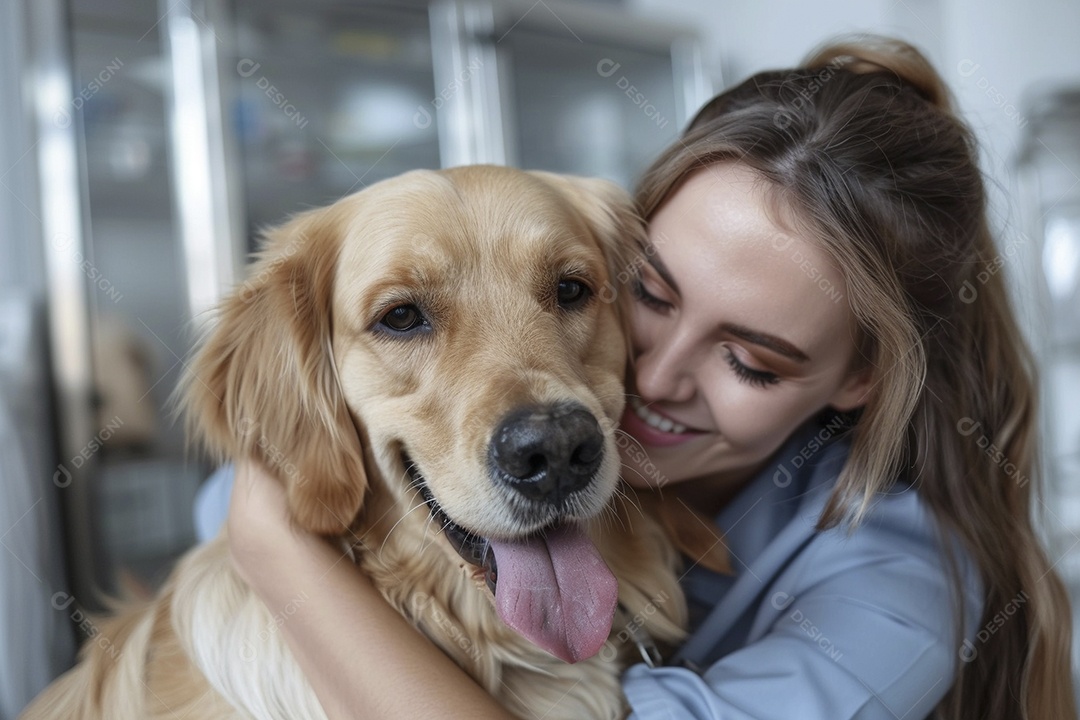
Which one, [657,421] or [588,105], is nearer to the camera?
[657,421]

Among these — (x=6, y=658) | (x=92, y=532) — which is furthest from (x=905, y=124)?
(x=92, y=532)

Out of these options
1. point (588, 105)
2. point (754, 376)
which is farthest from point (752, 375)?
point (588, 105)

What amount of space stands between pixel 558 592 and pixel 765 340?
523mm

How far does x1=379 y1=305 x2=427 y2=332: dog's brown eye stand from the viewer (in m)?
1.24

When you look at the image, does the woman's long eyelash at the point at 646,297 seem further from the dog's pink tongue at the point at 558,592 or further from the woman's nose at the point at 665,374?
the dog's pink tongue at the point at 558,592

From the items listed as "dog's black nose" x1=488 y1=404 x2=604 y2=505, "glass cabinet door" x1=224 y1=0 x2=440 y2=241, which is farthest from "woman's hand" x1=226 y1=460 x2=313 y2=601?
"glass cabinet door" x1=224 y1=0 x2=440 y2=241

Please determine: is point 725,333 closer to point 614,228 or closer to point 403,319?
point 614,228

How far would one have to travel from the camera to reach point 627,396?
1400 millimetres

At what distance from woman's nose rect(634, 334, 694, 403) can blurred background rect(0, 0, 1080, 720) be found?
1.03 metres

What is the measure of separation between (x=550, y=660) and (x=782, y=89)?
1.09 m

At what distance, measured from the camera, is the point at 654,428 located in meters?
1.38

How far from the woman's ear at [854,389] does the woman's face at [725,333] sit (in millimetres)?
18

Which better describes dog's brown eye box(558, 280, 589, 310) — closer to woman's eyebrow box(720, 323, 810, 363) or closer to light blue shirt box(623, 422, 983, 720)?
woman's eyebrow box(720, 323, 810, 363)

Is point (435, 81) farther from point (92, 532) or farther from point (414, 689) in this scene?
point (414, 689)
